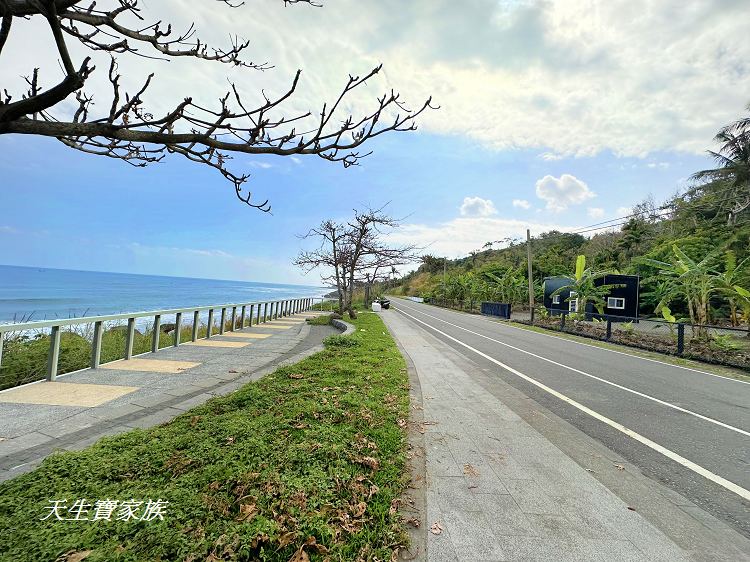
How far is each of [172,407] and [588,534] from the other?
16.0 feet

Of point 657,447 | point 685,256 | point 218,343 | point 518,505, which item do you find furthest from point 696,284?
point 218,343

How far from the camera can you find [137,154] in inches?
104

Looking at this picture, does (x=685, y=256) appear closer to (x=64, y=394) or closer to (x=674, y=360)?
(x=674, y=360)

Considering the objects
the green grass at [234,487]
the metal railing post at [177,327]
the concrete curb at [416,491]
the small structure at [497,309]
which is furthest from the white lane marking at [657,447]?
the small structure at [497,309]

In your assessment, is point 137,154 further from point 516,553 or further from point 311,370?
point 311,370

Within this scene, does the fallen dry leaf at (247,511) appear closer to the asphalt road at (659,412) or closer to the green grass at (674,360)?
the asphalt road at (659,412)

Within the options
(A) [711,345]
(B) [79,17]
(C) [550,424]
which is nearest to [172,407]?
(B) [79,17]

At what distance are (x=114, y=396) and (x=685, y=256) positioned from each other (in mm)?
19476

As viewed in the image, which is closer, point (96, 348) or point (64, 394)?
point (64, 394)

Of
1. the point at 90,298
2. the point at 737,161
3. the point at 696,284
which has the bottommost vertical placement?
the point at 90,298

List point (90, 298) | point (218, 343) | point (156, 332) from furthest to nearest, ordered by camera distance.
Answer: point (90, 298), point (218, 343), point (156, 332)

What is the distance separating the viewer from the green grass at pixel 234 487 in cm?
213

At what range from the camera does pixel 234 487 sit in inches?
107

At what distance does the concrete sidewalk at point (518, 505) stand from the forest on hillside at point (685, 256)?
42.6 ft
